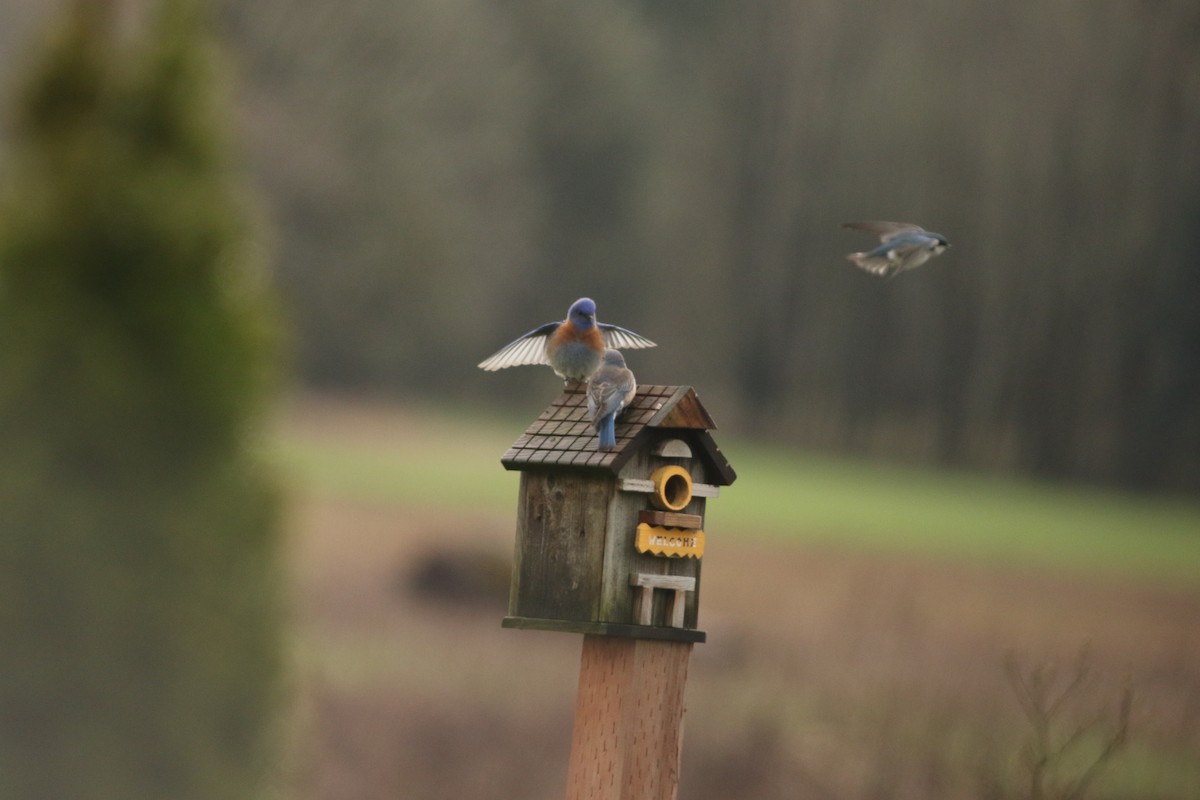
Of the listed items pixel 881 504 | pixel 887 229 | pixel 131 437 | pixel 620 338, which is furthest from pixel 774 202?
pixel 620 338

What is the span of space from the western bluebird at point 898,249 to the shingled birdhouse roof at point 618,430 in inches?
21.9

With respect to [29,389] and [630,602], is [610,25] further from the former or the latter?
[630,602]

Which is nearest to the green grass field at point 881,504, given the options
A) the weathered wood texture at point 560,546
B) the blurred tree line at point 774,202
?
the blurred tree line at point 774,202

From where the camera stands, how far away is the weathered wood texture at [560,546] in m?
2.76

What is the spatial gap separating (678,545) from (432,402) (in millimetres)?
30768

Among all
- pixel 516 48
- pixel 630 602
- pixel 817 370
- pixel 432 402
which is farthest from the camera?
pixel 516 48

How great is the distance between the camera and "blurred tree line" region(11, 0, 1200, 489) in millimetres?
17594

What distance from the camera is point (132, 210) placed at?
5.72 m

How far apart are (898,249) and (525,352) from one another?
0.87 metres

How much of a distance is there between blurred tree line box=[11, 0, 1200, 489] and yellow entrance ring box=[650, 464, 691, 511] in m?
10.3

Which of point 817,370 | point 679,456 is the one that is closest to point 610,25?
point 817,370

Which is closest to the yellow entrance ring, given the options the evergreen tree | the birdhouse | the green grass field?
the birdhouse

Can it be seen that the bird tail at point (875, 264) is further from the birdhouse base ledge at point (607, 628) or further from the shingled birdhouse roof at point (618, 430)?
the birdhouse base ledge at point (607, 628)

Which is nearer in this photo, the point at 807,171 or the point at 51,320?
the point at 51,320
